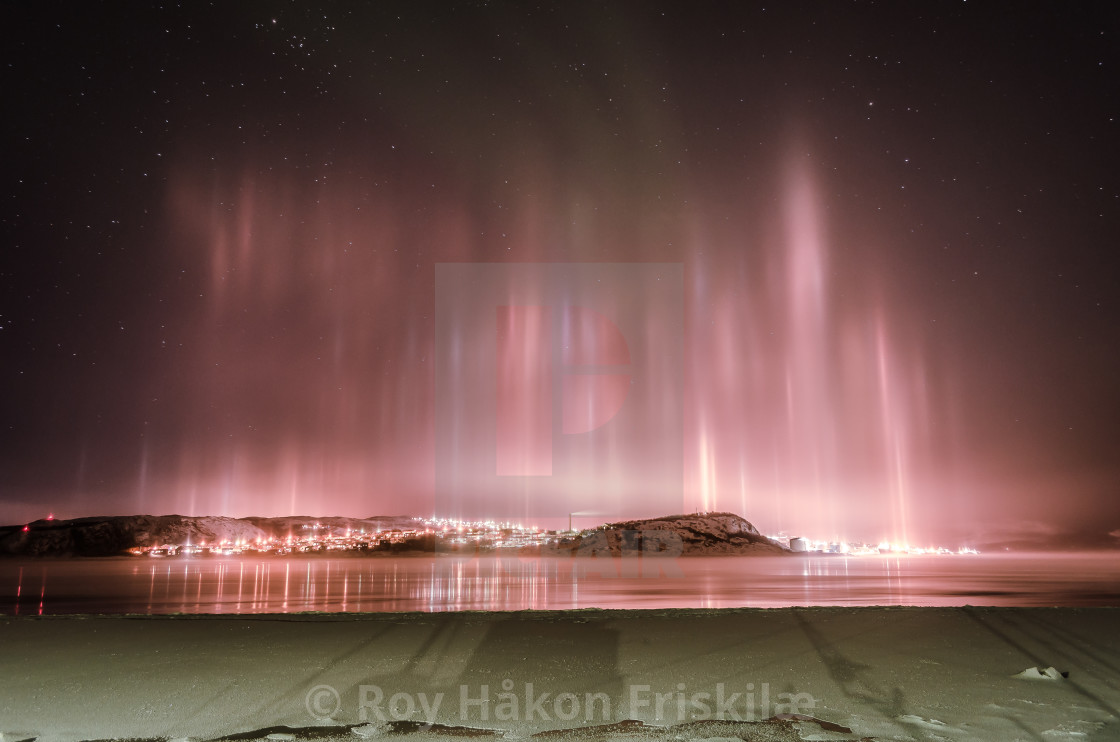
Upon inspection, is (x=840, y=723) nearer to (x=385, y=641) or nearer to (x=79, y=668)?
(x=385, y=641)

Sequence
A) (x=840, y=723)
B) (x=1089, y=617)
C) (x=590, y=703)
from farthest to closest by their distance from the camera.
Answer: (x=1089, y=617)
(x=590, y=703)
(x=840, y=723)

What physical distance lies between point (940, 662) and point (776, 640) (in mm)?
2402

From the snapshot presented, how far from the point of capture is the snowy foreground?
23.5 feet

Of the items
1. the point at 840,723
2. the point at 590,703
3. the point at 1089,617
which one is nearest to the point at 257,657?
the point at 590,703

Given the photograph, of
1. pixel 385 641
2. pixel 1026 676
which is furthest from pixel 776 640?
pixel 385 641

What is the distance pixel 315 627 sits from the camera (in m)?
13.0

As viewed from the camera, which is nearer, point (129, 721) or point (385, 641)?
point (129, 721)

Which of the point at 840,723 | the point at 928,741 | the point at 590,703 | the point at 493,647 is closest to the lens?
the point at 928,741

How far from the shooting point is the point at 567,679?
29.8 feet

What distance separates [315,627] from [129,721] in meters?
5.73

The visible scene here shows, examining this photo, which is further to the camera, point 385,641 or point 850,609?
point 850,609

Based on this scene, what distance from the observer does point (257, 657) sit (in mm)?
10312

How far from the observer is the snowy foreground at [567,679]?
23.5ft

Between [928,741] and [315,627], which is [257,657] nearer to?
[315,627]
